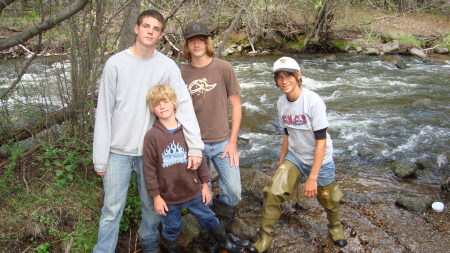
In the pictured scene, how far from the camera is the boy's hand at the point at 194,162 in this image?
3117 mm

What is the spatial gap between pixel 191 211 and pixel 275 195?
0.83m

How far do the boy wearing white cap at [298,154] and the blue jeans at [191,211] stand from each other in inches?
23.7

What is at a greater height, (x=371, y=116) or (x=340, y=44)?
(x=340, y=44)

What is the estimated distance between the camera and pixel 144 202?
10.6 feet

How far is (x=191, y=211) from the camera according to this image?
3.33 m

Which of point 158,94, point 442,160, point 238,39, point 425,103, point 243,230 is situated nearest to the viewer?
point 158,94

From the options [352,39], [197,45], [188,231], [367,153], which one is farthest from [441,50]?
[188,231]

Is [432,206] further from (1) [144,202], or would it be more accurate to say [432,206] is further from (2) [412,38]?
(2) [412,38]

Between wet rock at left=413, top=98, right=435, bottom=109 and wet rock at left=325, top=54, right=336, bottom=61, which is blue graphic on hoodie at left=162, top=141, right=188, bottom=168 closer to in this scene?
wet rock at left=413, top=98, right=435, bottom=109

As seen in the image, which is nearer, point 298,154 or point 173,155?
point 173,155

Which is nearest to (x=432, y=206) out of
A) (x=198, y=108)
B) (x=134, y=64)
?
(x=198, y=108)

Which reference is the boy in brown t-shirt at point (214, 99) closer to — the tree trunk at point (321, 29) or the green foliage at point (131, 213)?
the green foliage at point (131, 213)

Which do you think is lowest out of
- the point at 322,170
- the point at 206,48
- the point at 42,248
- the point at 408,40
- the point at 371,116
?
the point at 371,116

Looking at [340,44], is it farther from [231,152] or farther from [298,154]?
[231,152]
